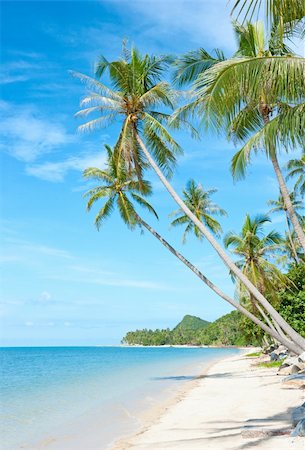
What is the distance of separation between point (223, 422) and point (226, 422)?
0.08 meters

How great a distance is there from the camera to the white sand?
7512mm

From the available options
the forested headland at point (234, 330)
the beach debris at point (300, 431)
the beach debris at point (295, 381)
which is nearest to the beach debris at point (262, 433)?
the beach debris at point (300, 431)

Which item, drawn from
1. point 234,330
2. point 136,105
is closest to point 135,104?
point 136,105

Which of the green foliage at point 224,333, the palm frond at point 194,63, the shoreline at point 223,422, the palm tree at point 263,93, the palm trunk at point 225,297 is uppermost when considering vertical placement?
the green foliage at point 224,333

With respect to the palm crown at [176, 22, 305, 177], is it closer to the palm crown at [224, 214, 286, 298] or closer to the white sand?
the white sand

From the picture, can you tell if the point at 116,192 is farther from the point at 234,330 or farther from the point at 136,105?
the point at 234,330

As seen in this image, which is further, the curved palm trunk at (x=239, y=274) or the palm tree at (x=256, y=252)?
the palm tree at (x=256, y=252)

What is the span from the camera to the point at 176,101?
41.2 ft

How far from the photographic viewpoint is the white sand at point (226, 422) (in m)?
7.51

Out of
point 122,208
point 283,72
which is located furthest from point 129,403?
point 283,72

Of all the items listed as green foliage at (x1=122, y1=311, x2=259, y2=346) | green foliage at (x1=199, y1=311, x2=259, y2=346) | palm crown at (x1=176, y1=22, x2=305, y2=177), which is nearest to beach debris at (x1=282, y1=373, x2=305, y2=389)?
palm crown at (x1=176, y1=22, x2=305, y2=177)

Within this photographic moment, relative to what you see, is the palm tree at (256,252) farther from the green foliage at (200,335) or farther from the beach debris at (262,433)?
the green foliage at (200,335)

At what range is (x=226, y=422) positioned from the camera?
10570mm

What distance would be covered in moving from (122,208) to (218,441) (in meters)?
9.38
